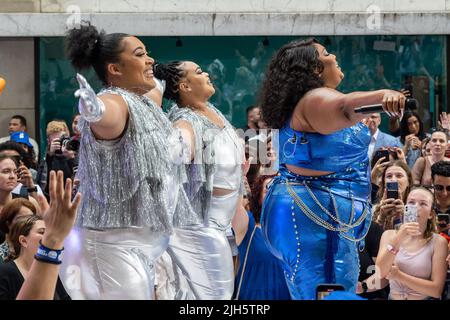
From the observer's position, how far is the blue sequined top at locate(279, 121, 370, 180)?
4738 millimetres

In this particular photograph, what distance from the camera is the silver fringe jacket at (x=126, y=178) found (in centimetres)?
447

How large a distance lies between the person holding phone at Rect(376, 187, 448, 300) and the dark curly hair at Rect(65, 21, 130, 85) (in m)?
2.16

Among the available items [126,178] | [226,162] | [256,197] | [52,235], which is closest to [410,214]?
[256,197]

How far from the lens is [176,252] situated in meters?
5.70

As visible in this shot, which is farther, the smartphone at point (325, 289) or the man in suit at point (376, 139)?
the man in suit at point (376, 139)

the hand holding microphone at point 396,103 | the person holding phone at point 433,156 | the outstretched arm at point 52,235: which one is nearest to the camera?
the outstretched arm at point 52,235

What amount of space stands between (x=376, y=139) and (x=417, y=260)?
2.89m

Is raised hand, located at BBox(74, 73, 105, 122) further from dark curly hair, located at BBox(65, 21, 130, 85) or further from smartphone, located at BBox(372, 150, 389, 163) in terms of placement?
smartphone, located at BBox(372, 150, 389, 163)

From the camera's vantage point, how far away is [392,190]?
21.5 feet

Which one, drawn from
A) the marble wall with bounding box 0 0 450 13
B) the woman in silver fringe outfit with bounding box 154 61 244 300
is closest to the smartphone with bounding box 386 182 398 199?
the woman in silver fringe outfit with bounding box 154 61 244 300

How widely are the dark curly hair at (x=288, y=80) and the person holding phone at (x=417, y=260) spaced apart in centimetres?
141

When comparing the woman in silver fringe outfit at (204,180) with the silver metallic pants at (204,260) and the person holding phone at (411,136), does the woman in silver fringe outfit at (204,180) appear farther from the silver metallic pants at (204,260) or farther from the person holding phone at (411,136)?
the person holding phone at (411,136)

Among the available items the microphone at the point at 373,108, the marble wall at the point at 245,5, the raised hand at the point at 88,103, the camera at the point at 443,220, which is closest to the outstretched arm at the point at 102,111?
the raised hand at the point at 88,103

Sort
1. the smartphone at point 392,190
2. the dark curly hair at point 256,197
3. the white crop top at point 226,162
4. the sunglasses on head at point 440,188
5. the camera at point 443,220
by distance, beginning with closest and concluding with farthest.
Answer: the white crop top at point 226,162, the dark curly hair at point 256,197, the smartphone at point 392,190, the camera at point 443,220, the sunglasses on head at point 440,188
